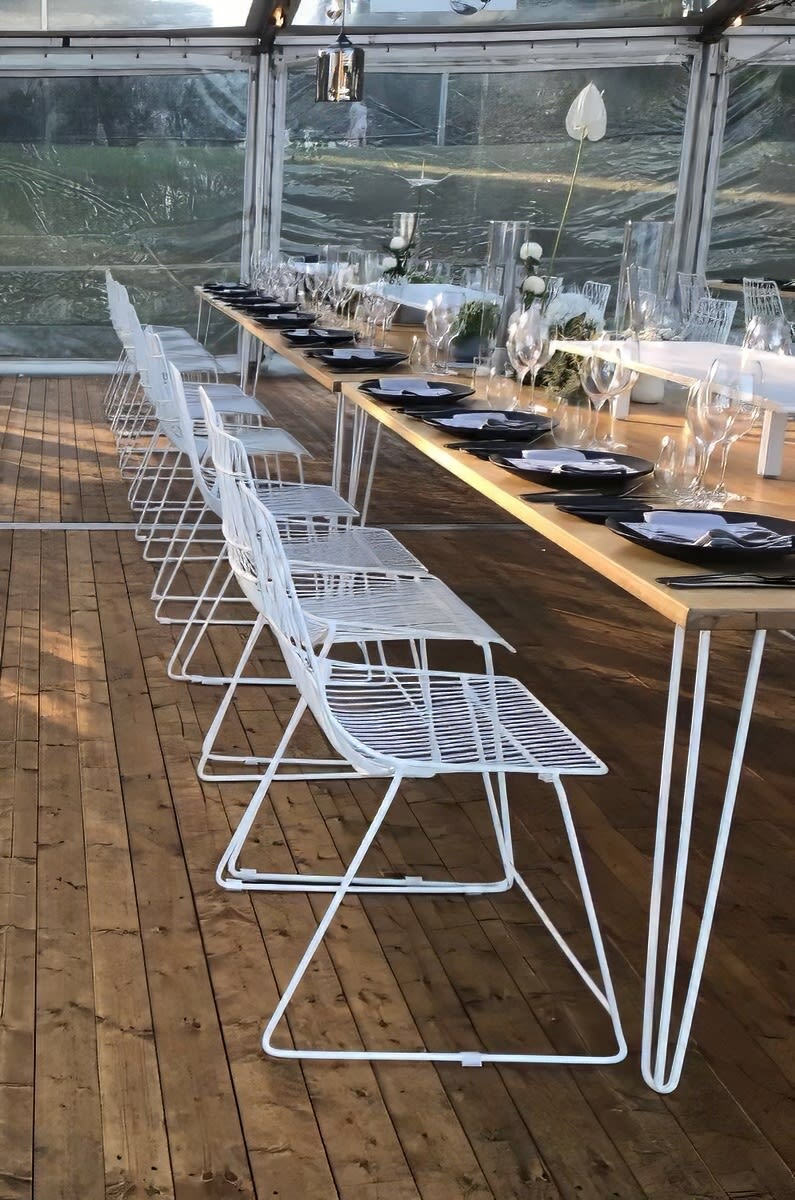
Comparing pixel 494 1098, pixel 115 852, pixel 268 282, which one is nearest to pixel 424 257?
pixel 268 282

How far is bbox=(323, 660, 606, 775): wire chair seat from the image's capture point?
2215 millimetres

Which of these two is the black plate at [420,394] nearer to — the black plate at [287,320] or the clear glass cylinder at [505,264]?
the clear glass cylinder at [505,264]

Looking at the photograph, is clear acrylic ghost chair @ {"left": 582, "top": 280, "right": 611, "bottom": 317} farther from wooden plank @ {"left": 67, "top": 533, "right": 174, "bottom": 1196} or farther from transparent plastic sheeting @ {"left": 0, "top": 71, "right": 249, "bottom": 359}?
transparent plastic sheeting @ {"left": 0, "top": 71, "right": 249, "bottom": 359}

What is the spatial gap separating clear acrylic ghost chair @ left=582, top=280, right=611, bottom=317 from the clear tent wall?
370 centimetres

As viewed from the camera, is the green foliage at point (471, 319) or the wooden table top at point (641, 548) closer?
the wooden table top at point (641, 548)

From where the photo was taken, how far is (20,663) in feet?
13.2

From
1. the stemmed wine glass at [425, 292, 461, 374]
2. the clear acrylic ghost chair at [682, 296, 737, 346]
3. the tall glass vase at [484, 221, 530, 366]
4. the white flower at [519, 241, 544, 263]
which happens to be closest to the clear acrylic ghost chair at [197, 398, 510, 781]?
the stemmed wine glass at [425, 292, 461, 374]

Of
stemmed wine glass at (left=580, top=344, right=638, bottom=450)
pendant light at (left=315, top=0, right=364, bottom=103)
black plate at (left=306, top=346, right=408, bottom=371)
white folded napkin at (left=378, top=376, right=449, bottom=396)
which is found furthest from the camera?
pendant light at (left=315, top=0, right=364, bottom=103)

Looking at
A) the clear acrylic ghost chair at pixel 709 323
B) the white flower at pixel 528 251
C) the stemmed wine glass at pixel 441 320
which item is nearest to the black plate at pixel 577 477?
the stemmed wine glass at pixel 441 320

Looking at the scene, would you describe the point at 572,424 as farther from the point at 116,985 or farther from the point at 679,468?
the point at 116,985

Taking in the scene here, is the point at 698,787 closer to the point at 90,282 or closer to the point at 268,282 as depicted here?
the point at 268,282

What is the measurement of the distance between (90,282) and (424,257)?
8.54 feet

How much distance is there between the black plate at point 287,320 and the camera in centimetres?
573

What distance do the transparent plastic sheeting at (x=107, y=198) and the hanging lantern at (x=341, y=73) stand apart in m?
3.15
